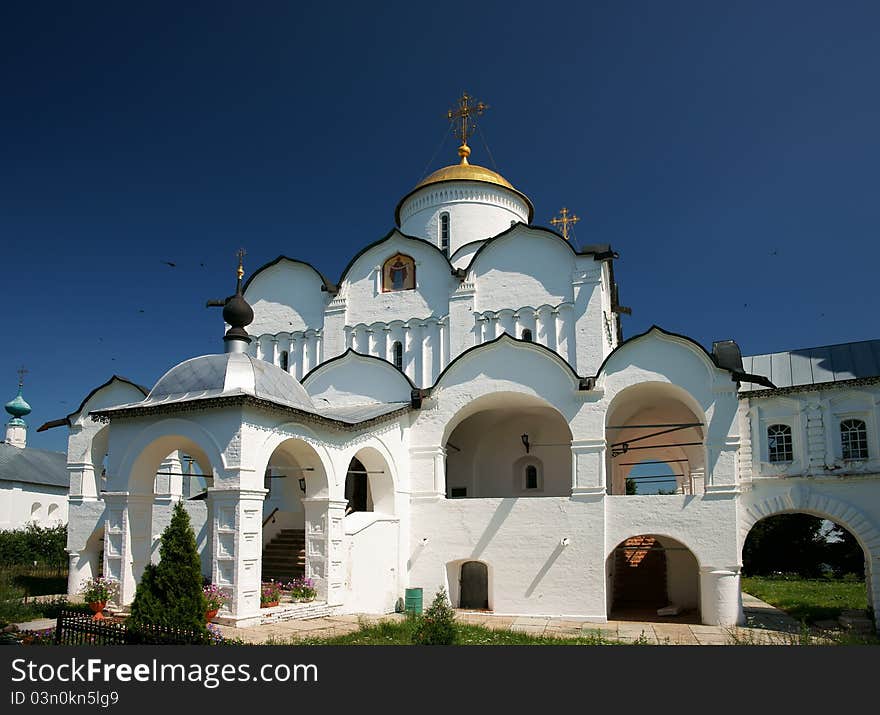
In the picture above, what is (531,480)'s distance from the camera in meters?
17.9

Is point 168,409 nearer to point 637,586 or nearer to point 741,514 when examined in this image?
point 741,514

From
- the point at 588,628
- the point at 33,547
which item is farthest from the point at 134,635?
the point at 33,547

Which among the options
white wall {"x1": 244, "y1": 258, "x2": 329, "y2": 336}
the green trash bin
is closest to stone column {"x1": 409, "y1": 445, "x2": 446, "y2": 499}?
the green trash bin

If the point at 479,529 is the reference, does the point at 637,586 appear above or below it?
below

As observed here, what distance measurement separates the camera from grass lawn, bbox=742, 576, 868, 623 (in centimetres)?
1526

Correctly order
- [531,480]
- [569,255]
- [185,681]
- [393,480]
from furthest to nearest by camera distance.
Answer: [531,480]
[569,255]
[393,480]
[185,681]

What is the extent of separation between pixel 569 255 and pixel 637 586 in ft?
25.3

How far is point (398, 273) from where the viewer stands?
59.9ft

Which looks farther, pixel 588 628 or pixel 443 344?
pixel 443 344

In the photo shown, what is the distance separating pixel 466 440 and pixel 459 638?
8.79m

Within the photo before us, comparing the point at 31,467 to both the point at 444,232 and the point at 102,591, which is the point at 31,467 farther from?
the point at 102,591

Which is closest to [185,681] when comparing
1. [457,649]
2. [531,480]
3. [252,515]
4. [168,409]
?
[457,649]

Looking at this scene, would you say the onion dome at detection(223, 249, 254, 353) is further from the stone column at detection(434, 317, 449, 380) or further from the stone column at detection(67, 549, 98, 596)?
the stone column at detection(67, 549, 98, 596)

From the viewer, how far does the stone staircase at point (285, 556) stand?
47.7 feet
